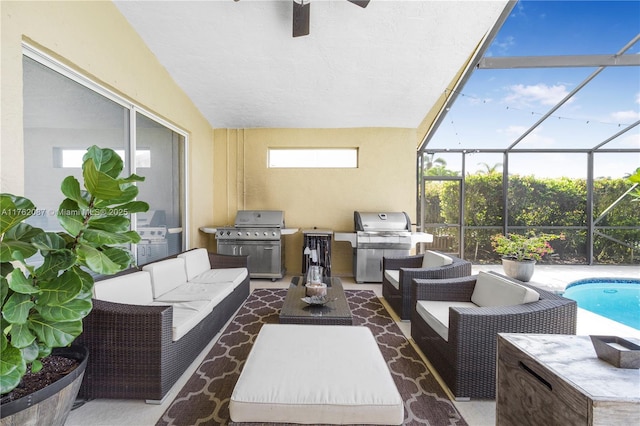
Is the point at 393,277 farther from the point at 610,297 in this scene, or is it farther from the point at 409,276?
the point at 610,297

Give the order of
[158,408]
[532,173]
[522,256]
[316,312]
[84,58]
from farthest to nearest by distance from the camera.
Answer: [532,173] < [522,256] < [316,312] < [84,58] < [158,408]

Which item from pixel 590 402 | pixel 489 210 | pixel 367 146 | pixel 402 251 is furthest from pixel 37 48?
pixel 489 210

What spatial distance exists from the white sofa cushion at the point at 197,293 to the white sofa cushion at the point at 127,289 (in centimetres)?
18

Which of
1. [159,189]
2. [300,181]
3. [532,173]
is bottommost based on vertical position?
[159,189]

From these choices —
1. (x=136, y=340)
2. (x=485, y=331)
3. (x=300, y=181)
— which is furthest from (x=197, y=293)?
(x=300, y=181)

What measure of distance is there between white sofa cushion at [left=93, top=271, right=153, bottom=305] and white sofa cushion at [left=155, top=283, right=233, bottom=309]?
0.59 ft

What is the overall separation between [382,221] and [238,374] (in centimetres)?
332

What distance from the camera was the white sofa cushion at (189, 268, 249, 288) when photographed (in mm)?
3051

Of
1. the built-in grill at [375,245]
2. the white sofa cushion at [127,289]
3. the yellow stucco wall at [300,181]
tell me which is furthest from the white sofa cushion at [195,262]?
the built-in grill at [375,245]

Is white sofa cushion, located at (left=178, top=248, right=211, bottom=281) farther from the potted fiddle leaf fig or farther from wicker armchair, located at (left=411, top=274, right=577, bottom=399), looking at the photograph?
wicker armchair, located at (left=411, top=274, right=577, bottom=399)

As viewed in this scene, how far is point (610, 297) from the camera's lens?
4109 mm

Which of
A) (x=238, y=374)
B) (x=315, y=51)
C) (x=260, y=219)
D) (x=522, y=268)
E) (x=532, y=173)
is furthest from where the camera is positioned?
(x=532, y=173)

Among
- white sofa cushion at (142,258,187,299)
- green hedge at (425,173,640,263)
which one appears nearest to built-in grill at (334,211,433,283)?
green hedge at (425,173,640,263)

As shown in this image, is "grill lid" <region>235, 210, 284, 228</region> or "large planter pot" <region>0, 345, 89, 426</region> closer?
"large planter pot" <region>0, 345, 89, 426</region>
